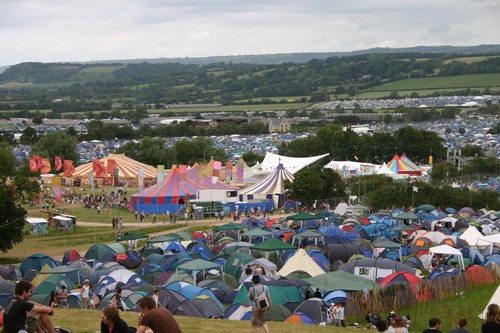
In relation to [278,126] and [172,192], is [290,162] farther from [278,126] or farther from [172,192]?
[278,126]

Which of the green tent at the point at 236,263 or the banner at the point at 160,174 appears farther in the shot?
the banner at the point at 160,174

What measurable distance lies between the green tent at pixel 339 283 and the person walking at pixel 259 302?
644 centimetres

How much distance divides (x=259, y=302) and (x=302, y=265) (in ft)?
31.4

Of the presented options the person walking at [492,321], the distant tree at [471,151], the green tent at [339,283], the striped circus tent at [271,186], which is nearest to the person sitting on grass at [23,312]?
the person walking at [492,321]

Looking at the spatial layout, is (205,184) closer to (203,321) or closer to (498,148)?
(203,321)

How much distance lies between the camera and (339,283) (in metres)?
17.1

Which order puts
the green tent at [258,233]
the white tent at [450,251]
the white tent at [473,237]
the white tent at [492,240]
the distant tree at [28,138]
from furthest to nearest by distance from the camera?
the distant tree at [28,138], the green tent at [258,233], the white tent at [473,237], the white tent at [492,240], the white tent at [450,251]

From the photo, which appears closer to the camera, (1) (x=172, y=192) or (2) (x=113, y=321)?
(2) (x=113, y=321)

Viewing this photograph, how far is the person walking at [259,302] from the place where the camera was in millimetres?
10398

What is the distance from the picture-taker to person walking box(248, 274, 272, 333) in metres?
10.4

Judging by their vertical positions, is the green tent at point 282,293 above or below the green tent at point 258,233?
above

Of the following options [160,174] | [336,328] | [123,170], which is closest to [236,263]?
[336,328]

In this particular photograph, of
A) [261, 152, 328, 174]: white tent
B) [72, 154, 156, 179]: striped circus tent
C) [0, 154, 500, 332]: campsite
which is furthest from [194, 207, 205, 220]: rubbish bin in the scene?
[72, 154, 156, 179]: striped circus tent

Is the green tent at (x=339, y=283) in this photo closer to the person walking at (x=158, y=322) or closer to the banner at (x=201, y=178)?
the person walking at (x=158, y=322)
